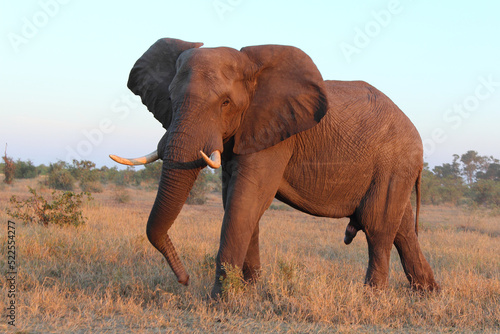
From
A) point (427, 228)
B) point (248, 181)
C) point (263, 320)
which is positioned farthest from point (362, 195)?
point (427, 228)

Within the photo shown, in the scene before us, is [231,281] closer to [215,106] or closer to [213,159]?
[213,159]

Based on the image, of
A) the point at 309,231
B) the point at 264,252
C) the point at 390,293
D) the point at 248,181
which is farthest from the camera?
the point at 309,231

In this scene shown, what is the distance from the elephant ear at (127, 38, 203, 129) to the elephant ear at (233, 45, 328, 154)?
863mm

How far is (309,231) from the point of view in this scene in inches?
443

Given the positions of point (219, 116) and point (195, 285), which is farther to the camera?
point (195, 285)

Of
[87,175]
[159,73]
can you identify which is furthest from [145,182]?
[159,73]

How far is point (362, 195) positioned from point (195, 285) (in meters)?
2.22

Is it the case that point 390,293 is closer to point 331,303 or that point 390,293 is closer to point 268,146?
point 331,303

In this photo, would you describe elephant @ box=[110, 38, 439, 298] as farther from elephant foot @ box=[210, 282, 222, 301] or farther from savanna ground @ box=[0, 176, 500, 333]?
savanna ground @ box=[0, 176, 500, 333]

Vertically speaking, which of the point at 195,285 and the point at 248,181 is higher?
the point at 248,181

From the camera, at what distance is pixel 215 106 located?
4.57 meters

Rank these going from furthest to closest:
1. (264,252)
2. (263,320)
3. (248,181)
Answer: (264,252) < (248,181) < (263,320)

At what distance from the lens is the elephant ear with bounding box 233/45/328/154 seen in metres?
4.99

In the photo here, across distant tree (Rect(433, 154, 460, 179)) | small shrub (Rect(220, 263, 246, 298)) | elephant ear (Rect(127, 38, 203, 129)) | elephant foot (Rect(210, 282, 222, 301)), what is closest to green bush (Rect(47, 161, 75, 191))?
elephant ear (Rect(127, 38, 203, 129))
